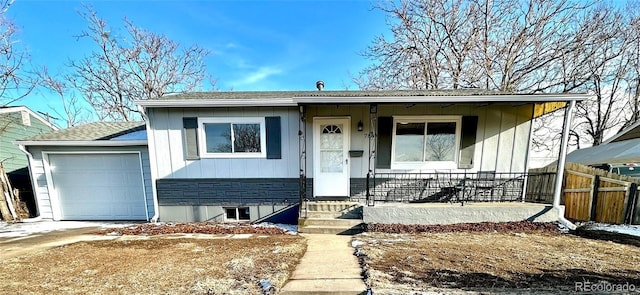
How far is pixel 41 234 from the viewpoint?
486 cm

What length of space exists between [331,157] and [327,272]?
2.96 m

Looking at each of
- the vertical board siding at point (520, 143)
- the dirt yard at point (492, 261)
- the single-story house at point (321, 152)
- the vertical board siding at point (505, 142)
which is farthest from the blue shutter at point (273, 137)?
the vertical board siding at point (520, 143)

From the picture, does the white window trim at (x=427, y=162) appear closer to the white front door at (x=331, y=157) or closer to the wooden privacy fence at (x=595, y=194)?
the white front door at (x=331, y=157)

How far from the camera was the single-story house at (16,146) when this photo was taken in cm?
683

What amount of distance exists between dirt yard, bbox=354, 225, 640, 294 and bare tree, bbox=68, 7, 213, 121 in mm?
16017

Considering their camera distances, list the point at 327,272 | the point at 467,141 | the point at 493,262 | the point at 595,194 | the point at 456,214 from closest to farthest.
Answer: the point at 327,272, the point at 493,262, the point at 456,214, the point at 467,141, the point at 595,194

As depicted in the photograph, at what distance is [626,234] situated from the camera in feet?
13.9

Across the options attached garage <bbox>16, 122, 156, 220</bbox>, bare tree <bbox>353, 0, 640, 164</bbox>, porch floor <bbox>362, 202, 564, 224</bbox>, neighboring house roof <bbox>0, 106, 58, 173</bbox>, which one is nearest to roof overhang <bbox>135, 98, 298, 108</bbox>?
attached garage <bbox>16, 122, 156, 220</bbox>

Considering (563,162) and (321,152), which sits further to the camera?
(321,152)

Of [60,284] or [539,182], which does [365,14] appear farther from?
[60,284]

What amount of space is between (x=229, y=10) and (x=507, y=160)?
9380 mm

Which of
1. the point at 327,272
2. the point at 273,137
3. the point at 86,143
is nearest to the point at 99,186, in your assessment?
the point at 86,143

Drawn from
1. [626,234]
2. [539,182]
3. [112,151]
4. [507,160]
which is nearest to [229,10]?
[112,151]

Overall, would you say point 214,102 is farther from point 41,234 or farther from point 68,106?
point 68,106
